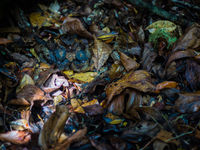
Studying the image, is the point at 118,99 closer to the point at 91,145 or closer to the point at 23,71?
the point at 91,145

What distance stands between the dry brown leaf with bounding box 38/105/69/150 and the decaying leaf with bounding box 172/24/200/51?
131cm

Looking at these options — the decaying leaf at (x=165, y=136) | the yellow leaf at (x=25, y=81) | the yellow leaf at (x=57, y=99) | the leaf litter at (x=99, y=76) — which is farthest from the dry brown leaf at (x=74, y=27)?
the decaying leaf at (x=165, y=136)

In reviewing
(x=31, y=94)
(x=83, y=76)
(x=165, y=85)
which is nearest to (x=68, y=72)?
(x=83, y=76)

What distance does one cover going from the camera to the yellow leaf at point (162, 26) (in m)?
1.87

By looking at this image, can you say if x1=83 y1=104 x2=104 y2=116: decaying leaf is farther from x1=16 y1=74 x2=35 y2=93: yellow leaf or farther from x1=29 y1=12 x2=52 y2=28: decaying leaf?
x1=29 y1=12 x2=52 y2=28: decaying leaf

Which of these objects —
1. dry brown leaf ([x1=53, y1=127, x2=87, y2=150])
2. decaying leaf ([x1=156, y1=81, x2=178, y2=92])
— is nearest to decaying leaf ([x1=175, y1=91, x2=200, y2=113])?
decaying leaf ([x1=156, y1=81, x2=178, y2=92])

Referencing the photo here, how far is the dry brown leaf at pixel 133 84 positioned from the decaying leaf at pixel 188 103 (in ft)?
0.78

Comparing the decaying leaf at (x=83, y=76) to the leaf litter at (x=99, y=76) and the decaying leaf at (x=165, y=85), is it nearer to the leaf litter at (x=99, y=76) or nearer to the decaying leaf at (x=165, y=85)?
the leaf litter at (x=99, y=76)

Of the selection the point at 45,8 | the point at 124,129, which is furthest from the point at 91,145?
the point at 45,8

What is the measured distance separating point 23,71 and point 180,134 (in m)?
1.58

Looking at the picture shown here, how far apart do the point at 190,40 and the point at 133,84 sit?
811 millimetres

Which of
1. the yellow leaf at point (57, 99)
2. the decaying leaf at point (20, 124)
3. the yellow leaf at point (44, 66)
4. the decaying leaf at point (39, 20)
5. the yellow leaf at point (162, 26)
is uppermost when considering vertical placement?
the decaying leaf at point (39, 20)

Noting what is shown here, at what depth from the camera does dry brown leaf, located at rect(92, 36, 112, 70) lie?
5.85ft

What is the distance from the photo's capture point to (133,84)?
1441mm
